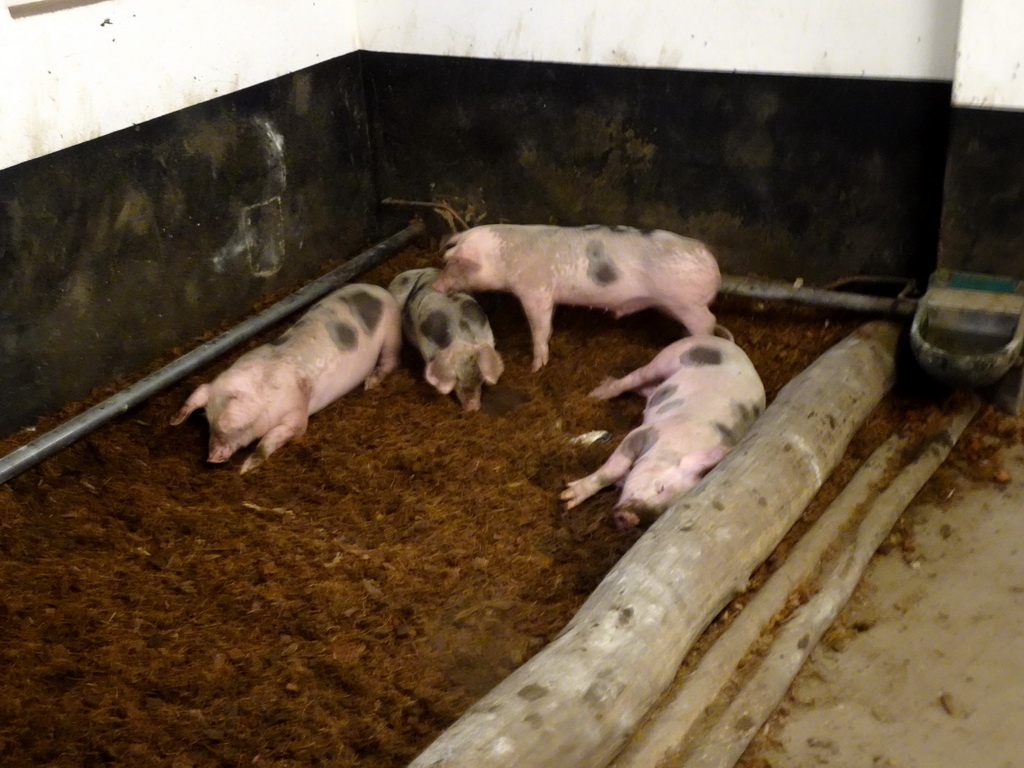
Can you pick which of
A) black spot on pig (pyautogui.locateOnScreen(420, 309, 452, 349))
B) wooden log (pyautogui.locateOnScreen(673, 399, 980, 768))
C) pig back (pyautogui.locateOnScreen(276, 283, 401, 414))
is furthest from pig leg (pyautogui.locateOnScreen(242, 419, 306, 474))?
wooden log (pyautogui.locateOnScreen(673, 399, 980, 768))

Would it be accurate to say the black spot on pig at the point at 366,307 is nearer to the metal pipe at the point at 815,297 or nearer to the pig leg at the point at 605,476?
the pig leg at the point at 605,476

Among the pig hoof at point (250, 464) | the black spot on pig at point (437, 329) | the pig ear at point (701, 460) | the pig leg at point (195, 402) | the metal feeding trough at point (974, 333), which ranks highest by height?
the metal feeding trough at point (974, 333)

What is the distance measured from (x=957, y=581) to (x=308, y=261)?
10.5 feet

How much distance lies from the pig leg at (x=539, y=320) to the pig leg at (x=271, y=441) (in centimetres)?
101

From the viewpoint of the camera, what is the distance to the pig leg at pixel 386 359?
3966mm

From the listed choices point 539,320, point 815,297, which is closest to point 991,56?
point 815,297

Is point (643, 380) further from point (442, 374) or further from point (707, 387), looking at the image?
point (442, 374)

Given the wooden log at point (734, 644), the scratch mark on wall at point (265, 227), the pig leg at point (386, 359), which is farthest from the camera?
the scratch mark on wall at point (265, 227)

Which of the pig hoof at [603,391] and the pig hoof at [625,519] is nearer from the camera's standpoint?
the pig hoof at [625,519]

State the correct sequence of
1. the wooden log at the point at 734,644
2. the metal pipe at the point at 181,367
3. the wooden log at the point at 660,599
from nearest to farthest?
the wooden log at the point at 660,599 < the wooden log at the point at 734,644 < the metal pipe at the point at 181,367

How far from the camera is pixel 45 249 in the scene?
346cm

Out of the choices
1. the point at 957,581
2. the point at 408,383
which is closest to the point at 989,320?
the point at 957,581

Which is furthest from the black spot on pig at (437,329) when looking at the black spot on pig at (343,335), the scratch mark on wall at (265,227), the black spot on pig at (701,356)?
the scratch mark on wall at (265,227)

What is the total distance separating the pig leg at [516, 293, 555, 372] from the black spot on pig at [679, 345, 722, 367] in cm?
70
